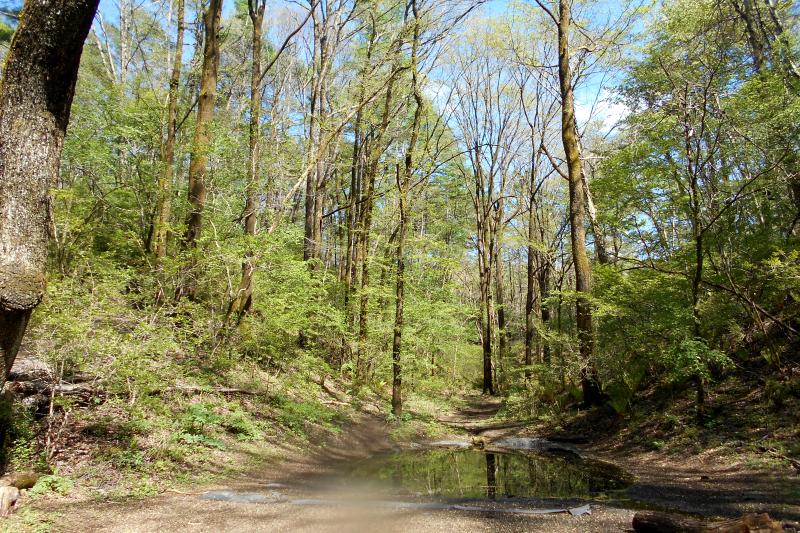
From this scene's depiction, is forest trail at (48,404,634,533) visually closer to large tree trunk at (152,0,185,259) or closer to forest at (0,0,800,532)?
forest at (0,0,800,532)

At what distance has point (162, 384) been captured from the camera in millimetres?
6172

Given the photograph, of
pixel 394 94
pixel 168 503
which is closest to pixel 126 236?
pixel 168 503

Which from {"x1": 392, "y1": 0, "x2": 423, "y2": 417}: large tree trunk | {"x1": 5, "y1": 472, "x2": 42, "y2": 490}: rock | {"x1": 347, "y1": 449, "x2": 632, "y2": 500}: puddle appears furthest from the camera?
{"x1": 392, "y1": 0, "x2": 423, "y2": 417}: large tree trunk

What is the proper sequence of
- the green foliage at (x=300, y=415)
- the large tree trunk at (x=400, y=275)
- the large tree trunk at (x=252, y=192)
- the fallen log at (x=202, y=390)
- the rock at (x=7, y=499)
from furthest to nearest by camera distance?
the large tree trunk at (x=400, y=275) < the large tree trunk at (x=252, y=192) < the green foliage at (x=300, y=415) < the fallen log at (x=202, y=390) < the rock at (x=7, y=499)

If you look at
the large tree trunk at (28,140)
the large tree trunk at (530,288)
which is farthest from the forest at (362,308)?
the large tree trunk at (530,288)

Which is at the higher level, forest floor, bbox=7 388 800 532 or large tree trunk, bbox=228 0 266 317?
large tree trunk, bbox=228 0 266 317

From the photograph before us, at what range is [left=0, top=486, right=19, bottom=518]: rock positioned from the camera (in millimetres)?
3642

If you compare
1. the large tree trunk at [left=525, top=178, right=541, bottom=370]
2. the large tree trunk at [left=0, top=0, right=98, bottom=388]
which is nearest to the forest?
the large tree trunk at [left=0, top=0, right=98, bottom=388]

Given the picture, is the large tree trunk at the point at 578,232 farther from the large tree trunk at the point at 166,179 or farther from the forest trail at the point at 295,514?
the large tree trunk at the point at 166,179

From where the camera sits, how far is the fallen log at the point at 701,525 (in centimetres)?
279

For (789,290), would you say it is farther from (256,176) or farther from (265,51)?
(265,51)

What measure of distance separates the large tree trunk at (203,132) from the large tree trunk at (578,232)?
872cm

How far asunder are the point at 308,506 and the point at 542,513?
2.36 meters

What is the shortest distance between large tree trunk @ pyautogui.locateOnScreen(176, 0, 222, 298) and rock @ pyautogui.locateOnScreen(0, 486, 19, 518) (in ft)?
19.6
